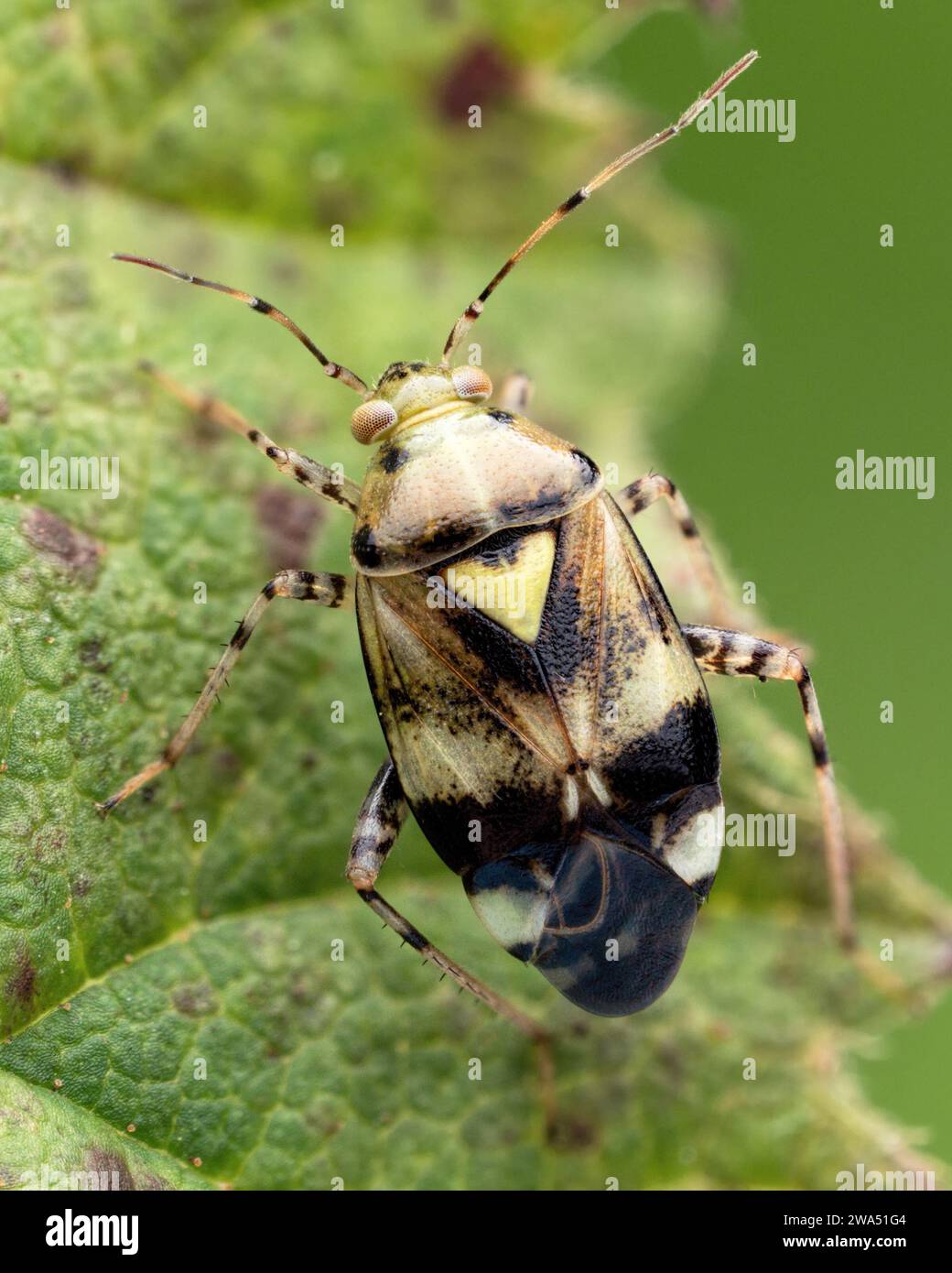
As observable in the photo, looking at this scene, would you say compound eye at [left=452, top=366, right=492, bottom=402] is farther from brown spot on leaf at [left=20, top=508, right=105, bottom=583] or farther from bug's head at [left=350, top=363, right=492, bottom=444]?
brown spot on leaf at [left=20, top=508, right=105, bottom=583]

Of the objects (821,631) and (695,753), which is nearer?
(695,753)

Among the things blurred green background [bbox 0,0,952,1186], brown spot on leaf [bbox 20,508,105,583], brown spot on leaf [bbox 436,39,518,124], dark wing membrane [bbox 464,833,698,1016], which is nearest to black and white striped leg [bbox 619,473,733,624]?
blurred green background [bbox 0,0,952,1186]

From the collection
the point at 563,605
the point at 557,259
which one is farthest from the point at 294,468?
the point at 557,259

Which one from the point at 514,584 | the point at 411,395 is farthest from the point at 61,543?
the point at 514,584

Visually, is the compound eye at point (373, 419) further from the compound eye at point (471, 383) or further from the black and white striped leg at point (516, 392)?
the black and white striped leg at point (516, 392)

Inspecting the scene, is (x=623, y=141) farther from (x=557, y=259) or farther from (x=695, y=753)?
(x=695, y=753)
